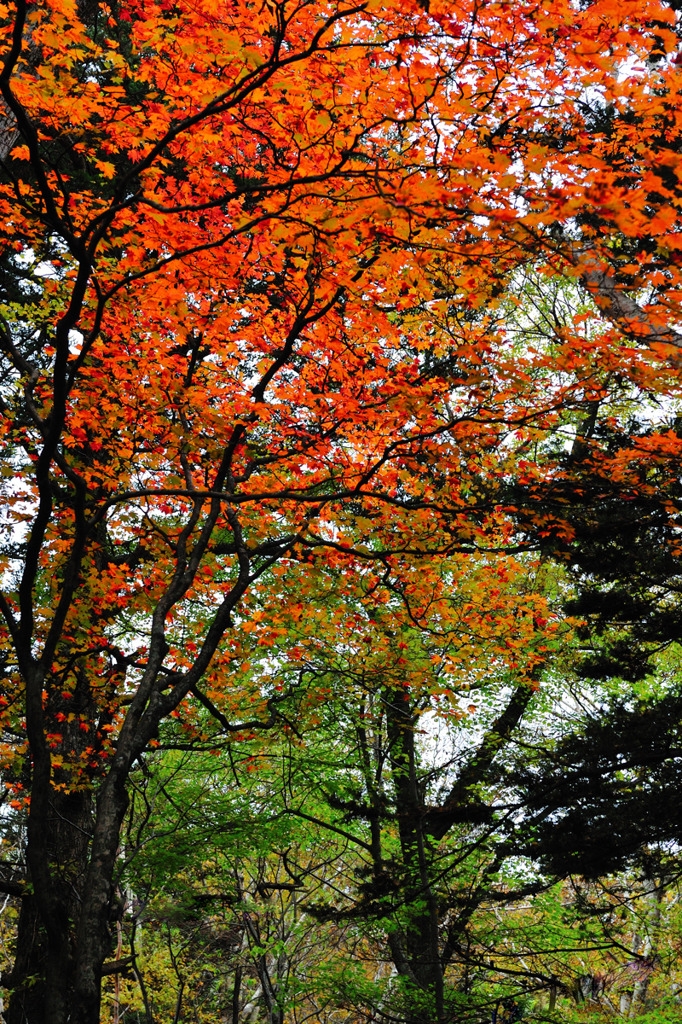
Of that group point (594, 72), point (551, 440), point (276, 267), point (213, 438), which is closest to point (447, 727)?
point (551, 440)

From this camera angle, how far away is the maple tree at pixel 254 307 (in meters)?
5.07

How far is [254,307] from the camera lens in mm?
11023

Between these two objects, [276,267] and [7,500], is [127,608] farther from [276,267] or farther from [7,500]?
[276,267]

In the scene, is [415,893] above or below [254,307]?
below

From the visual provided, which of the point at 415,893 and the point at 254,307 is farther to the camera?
the point at 254,307

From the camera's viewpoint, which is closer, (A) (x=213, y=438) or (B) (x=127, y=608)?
(A) (x=213, y=438)

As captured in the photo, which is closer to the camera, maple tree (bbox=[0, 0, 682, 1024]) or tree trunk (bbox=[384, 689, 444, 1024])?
maple tree (bbox=[0, 0, 682, 1024])

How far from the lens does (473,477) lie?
10.2 metres

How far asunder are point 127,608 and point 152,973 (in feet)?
46.2

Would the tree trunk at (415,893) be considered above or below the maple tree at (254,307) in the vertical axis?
below

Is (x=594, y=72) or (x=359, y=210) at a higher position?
(x=594, y=72)

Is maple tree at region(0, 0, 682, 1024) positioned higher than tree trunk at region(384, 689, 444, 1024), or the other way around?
maple tree at region(0, 0, 682, 1024)

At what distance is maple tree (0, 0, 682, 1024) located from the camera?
200 inches

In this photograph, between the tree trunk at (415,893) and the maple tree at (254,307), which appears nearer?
the maple tree at (254,307)
